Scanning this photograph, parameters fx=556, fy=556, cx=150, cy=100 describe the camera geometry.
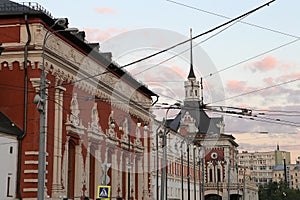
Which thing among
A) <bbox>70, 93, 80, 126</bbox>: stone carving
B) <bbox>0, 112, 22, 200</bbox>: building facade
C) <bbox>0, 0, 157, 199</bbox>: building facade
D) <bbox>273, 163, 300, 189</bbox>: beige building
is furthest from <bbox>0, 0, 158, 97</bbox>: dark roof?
<bbox>273, 163, 300, 189</bbox>: beige building

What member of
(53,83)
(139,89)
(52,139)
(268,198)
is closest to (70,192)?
(52,139)

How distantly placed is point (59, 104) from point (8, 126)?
3.71 m

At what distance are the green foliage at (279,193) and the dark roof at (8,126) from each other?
9018cm

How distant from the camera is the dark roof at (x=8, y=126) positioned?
98.6 ft

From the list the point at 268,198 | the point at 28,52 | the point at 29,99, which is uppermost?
the point at 28,52

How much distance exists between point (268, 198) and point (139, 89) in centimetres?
7998

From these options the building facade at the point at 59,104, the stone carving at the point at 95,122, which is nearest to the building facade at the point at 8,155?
the building facade at the point at 59,104

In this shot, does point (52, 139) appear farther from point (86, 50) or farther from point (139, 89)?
point (139, 89)

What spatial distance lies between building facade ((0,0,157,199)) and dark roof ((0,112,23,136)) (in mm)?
211

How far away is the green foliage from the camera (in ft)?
372

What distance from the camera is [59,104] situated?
33.2 metres

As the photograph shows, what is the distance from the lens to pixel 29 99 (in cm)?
3122

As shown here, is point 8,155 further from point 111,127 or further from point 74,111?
point 111,127

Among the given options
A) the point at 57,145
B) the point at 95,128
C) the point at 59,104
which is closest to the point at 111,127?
the point at 95,128
